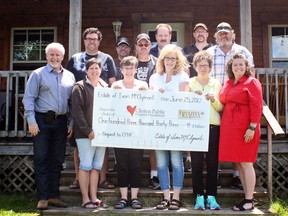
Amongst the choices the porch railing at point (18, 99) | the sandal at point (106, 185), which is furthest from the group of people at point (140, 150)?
the porch railing at point (18, 99)

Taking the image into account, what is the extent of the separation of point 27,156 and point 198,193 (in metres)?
3.36

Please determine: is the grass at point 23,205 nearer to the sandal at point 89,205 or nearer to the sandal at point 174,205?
the sandal at point 89,205

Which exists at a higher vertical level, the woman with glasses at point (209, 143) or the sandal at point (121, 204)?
the woman with glasses at point (209, 143)

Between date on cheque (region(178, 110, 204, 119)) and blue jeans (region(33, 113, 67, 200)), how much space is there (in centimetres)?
134

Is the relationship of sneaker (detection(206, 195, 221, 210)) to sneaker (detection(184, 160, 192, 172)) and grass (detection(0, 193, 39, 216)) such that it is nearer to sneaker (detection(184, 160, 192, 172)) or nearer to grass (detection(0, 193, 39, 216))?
sneaker (detection(184, 160, 192, 172))

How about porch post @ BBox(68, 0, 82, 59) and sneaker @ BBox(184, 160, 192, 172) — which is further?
porch post @ BBox(68, 0, 82, 59)

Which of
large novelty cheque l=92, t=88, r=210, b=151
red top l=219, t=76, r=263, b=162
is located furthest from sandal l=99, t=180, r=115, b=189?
red top l=219, t=76, r=263, b=162

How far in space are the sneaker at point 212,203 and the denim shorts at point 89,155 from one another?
123 cm

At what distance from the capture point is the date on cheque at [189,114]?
4281 mm

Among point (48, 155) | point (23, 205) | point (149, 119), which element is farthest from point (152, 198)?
point (23, 205)

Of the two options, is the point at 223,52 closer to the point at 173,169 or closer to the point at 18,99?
the point at 173,169

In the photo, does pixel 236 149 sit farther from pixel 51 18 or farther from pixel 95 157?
pixel 51 18

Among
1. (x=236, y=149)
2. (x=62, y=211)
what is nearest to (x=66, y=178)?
(x=62, y=211)

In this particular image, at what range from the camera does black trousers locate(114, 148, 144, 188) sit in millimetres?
4242
